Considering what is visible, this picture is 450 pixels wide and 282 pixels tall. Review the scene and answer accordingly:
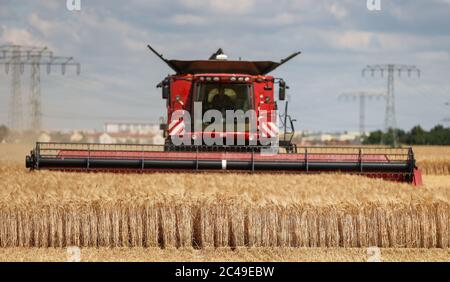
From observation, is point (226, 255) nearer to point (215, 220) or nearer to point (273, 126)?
point (215, 220)

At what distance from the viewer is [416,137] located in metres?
76.8

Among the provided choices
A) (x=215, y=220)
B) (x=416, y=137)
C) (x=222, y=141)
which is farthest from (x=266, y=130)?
(x=416, y=137)

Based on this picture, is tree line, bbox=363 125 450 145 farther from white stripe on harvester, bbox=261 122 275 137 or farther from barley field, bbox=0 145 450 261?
barley field, bbox=0 145 450 261

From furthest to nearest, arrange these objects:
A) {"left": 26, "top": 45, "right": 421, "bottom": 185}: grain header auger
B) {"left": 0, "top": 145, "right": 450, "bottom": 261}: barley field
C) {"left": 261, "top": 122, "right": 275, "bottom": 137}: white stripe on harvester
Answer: {"left": 261, "top": 122, "right": 275, "bottom": 137}: white stripe on harvester → {"left": 26, "top": 45, "right": 421, "bottom": 185}: grain header auger → {"left": 0, "top": 145, "right": 450, "bottom": 261}: barley field

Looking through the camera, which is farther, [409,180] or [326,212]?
[409,180]

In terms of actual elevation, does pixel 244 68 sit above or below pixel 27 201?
above

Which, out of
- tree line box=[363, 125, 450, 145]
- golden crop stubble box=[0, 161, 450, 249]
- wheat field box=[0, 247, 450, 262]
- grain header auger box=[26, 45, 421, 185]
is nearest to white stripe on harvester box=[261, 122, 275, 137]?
grain header auger box=[26, 45, 421, 185]

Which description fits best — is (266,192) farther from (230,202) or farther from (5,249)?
(5,249)

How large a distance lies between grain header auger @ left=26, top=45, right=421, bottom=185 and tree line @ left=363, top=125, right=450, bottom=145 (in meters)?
59.4

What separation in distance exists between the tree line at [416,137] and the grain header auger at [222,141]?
59.4 m

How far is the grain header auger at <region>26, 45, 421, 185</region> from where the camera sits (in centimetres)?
1314

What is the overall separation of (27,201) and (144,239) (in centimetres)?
148

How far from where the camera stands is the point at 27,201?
9.45 metres
